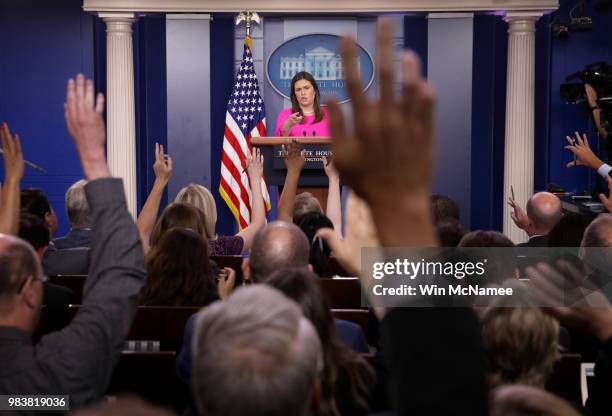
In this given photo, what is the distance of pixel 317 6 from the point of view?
8.73 metres

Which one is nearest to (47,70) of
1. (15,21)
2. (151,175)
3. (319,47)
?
(15,21)

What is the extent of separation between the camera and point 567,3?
9.24 meters

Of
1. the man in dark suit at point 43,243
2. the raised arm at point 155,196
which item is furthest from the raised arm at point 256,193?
the man in dark suit at point 43,243

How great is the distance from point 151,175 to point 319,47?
2.33 m

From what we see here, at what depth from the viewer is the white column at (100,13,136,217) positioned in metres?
8.67

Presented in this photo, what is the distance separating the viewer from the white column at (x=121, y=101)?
8.67 metres

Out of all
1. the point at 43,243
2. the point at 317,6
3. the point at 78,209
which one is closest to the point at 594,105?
the point at 317,6

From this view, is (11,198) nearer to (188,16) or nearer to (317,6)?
(317,6)

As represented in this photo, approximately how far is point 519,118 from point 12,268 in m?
7.42

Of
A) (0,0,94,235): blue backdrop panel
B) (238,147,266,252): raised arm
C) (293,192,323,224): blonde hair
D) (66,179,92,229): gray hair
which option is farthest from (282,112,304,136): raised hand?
(0,0,94,235): blue backdrop panel

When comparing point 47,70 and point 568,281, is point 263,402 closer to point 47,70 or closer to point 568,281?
point 568,281

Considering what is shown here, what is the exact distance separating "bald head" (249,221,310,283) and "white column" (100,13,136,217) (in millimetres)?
6060

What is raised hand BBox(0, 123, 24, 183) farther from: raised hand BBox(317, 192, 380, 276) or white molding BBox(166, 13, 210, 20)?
white molding BBox(166, 13, 210, 20)

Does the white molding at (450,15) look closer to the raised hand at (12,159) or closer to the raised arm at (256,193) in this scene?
the raised arm at (256,193)
